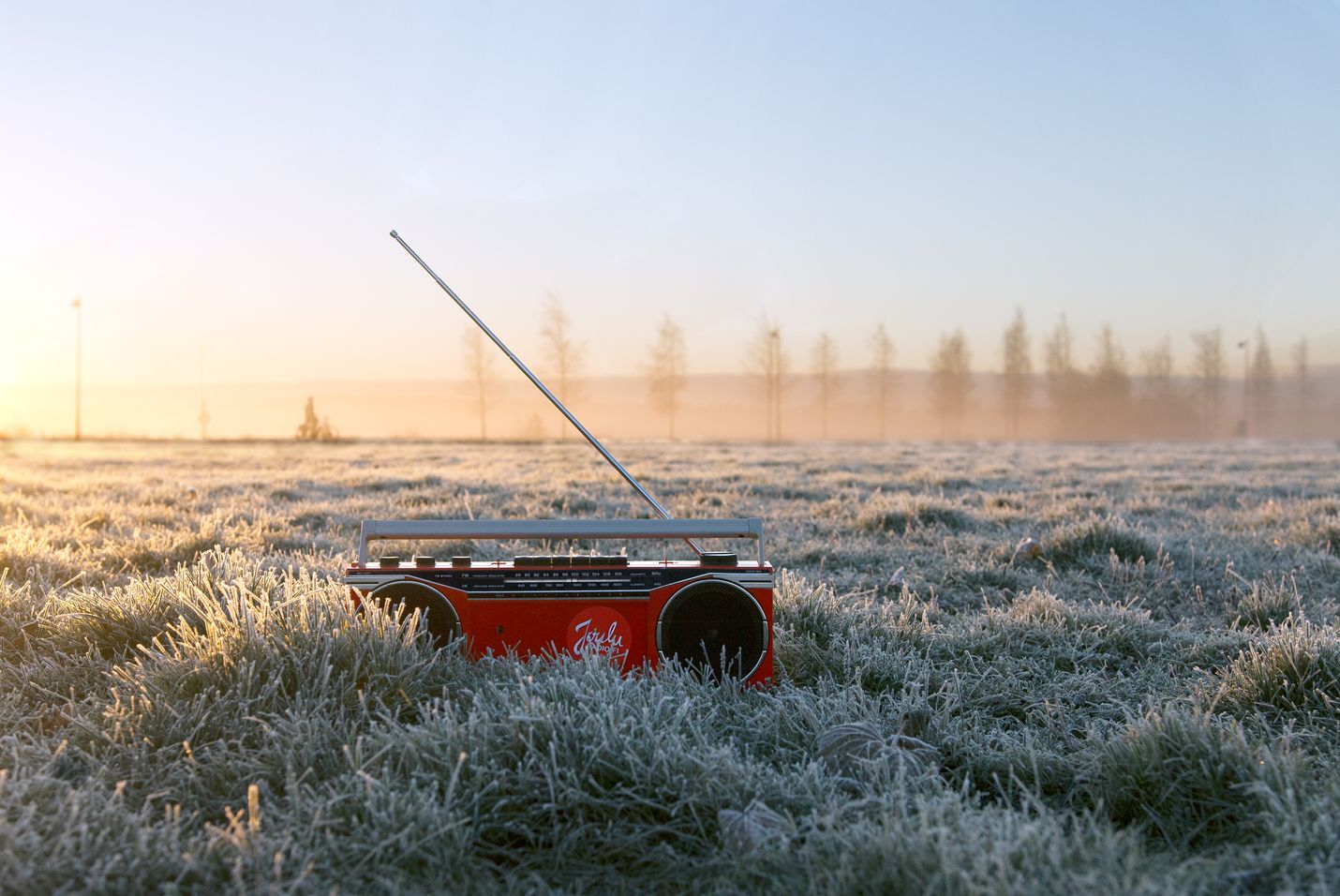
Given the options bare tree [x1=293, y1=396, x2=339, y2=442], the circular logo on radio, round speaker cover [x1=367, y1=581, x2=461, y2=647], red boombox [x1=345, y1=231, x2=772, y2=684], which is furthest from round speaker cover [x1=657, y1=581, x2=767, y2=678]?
bare tree [x1=293, y1=396, x2=339, y2=442]

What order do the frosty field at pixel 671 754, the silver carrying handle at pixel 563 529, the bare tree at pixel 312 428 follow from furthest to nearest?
the bare tree at pixel 312 428 → the silver carrying handle at pixel 563 529 → the frosty field at pixel 671 754

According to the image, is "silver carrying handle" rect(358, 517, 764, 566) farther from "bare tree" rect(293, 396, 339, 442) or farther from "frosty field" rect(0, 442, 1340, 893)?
"bare tree" rect(293, 396, 339, 442)

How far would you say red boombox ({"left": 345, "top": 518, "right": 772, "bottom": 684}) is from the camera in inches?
117

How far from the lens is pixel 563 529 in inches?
117

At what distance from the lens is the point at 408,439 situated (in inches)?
1389

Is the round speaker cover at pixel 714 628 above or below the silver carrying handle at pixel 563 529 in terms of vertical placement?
below

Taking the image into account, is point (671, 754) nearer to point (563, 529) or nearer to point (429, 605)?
point (563, 529)

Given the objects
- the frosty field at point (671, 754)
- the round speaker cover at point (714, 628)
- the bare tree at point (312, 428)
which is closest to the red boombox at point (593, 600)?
the round speaker cover at point (714, 628)

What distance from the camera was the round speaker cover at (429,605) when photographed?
2988 millimetres

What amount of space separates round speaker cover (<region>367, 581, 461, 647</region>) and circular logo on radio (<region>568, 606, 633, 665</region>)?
15.5 inches

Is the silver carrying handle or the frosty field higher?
the silver carrying handle

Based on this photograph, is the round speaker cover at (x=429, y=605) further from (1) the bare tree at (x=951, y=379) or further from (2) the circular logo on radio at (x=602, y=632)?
(1) the bare tree at (x=951, y=379)

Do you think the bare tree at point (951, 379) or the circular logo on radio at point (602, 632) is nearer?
the circular logo on radio at point (602, 632)

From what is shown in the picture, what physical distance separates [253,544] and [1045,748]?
519 centimetres
